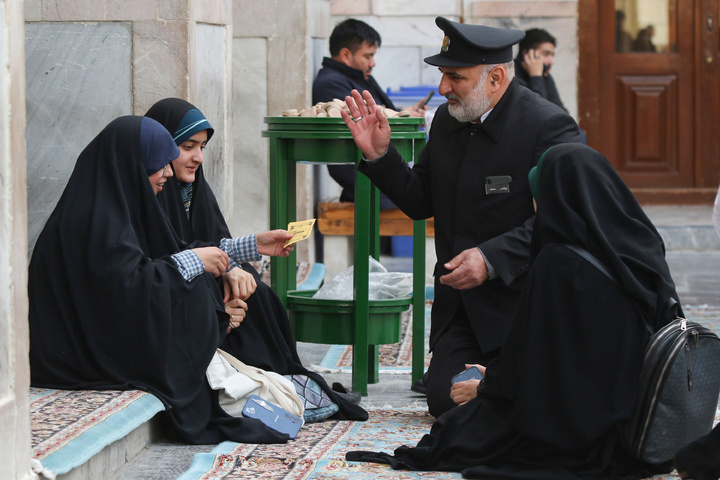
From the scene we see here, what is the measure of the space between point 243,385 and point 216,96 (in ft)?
6.46

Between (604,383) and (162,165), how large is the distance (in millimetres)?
1664

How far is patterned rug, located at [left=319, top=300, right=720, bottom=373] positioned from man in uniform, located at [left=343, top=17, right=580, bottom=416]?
115 cm

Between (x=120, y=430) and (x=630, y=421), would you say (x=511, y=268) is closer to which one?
(x=630, y=421)

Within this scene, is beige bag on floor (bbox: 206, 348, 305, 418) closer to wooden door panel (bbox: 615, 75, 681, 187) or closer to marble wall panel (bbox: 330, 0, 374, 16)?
marble wall panel (bbox: 330, 0, 374, 16)

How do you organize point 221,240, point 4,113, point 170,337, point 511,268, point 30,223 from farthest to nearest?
point 30,223, point 221,240, point 511,268, point 170,337, point 4,113

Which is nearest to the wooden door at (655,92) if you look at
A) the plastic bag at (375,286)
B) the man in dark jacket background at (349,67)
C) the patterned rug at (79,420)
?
the man in dark jacket background at (349,67)

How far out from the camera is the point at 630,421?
11.7 ft

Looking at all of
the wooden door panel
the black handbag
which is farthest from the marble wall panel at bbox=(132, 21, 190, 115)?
the wooden door panel

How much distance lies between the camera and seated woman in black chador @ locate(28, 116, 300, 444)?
13.1 feet

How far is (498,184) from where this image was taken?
178 inches

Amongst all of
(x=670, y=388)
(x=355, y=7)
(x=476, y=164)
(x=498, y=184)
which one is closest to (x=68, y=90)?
(x=476, y=164)

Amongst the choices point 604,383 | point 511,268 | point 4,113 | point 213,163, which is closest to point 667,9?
point 213,163

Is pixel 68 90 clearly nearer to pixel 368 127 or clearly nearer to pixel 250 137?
pixel 368 127

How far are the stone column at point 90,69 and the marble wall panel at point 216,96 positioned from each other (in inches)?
4.9
